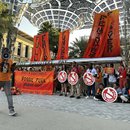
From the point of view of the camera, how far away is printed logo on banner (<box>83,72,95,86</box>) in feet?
45.7

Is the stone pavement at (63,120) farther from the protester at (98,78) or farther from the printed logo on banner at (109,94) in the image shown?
the protester at (98,78)

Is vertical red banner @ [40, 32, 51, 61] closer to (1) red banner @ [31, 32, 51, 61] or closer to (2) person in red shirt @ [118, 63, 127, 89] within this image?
(1) red banner @ [31, 32, 51, 61]

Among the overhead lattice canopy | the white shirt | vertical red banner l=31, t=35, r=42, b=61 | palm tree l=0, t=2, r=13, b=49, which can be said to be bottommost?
the white shirt

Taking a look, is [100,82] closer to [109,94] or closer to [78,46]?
[109,94]

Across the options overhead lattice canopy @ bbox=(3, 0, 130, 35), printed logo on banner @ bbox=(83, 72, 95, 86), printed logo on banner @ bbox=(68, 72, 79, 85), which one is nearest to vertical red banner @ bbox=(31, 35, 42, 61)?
printed logo on banner @ bbox=(68, 72, 79, 85)

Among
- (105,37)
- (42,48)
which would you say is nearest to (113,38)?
(105,37)

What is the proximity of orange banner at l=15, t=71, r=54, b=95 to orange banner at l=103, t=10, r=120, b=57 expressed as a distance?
330 cm

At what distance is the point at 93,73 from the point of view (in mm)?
14250

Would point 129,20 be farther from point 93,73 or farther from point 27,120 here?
point 27,120

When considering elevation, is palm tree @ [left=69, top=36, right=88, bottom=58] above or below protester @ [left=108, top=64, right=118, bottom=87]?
above

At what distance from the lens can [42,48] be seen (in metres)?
21.8

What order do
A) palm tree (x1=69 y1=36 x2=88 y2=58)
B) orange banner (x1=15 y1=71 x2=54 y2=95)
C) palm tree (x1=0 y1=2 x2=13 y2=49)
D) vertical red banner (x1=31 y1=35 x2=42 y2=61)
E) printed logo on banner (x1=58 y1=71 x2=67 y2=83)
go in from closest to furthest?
printed logo on banner (x1=58 y1=71 x2=67 y2=83) → orange banner (x1=15 y1=71 x2=54 y2=95) → vertical red banner (x1=31 y1=35 x2=42 y2=61) → palm tree (x1=0 y1=2 x2=13 y2=49) → palm tree (x1=69 y1=36 x2=88 y2=58)

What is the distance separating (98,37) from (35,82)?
4.36m

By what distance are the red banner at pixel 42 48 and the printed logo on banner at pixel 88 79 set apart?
727 centimetres
